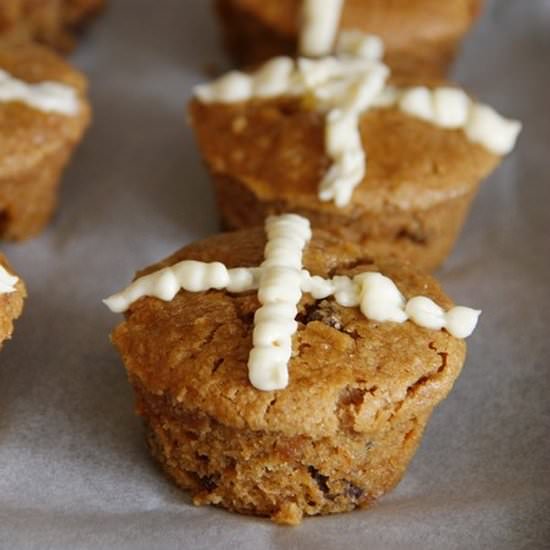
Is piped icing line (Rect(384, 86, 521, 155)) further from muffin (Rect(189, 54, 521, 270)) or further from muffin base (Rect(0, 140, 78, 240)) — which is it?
muffin base (Rect(0, 140, 78, 240))

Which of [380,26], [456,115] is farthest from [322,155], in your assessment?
[380,26]

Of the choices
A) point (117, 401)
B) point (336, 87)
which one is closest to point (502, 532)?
Result: point (117, 401)

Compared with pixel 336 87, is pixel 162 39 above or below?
above

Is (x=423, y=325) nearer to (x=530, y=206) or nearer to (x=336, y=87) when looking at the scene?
(x=336, y=87)

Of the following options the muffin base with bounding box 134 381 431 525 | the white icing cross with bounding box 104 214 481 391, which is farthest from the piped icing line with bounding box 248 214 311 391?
the muffin base with bounding box 134 381 431 525

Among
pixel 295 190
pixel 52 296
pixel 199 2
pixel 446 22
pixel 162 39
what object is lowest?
pixel 52 296

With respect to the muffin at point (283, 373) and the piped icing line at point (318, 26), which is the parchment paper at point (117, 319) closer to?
the muffin at point (283, 373)

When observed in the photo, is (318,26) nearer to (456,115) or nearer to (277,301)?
(456,115)
